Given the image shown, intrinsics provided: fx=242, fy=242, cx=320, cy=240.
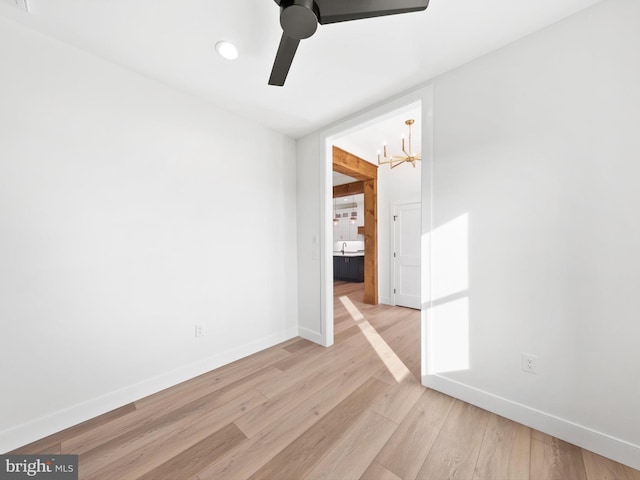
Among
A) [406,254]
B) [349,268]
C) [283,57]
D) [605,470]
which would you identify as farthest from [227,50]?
[349,268]

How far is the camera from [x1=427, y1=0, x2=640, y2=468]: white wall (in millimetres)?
1298

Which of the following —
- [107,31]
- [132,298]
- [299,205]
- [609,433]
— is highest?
[107,31]

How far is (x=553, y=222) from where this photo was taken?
58.2 inches

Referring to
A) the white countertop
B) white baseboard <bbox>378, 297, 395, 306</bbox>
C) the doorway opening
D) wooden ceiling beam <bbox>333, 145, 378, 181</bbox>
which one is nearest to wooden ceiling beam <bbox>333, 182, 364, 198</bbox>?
the doorway opening

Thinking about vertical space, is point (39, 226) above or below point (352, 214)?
below

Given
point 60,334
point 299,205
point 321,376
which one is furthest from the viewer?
point 299,205

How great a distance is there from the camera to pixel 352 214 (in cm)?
771

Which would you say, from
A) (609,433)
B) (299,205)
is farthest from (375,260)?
(609,433)

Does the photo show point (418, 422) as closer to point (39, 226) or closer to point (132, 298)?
point (132, 298)

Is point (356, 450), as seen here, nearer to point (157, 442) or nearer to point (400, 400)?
point (400, 400)

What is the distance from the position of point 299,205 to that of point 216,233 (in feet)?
3.68

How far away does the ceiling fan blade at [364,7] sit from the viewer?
1.08m

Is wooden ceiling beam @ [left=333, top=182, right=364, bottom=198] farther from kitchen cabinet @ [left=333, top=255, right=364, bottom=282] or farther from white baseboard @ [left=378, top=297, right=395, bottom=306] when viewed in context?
white baseboard @ [left=378, top=297, right=395, bottom=306]

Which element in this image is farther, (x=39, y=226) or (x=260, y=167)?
(x=260, y=167)
